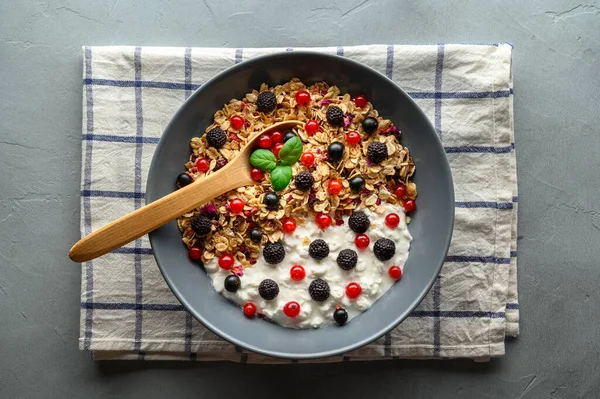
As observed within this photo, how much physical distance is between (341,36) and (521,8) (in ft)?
2.32

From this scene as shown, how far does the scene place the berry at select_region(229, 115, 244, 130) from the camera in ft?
6.31

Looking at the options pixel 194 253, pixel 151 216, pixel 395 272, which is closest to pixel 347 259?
pixel 395 272

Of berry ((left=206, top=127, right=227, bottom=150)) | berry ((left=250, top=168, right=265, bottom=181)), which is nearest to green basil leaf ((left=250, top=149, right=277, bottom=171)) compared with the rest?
berry ((left=250, top=168, right=265, bottom=181))

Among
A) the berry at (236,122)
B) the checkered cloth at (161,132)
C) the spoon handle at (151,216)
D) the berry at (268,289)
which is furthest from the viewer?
the checkered cloth at (161,132)

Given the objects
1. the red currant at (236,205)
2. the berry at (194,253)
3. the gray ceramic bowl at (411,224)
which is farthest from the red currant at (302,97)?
the berry at (194,253)

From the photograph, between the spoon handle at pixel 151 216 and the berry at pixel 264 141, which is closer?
the spoon handle at pixel 151 216

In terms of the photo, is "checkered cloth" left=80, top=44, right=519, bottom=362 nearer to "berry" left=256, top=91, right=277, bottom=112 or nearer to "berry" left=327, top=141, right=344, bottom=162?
"berry" left=256, top=91, right=277, bottom=112

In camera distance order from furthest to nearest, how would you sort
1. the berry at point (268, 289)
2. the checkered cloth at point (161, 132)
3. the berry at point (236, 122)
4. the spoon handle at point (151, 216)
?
the checkered cloth at point (161, 132), the berry at point (236, 122), the berry at point (268, 289), the spoon handle at point (151, 216)

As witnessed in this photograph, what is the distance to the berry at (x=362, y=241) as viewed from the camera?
1.85 metres

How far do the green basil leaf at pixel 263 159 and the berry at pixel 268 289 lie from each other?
38 centimetres

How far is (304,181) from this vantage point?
183 cm

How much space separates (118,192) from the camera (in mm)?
2064

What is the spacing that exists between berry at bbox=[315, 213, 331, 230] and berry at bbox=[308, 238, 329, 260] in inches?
2.1

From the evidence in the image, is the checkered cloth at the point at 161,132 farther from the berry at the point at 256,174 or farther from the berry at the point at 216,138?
the berry at the point at 256,174
